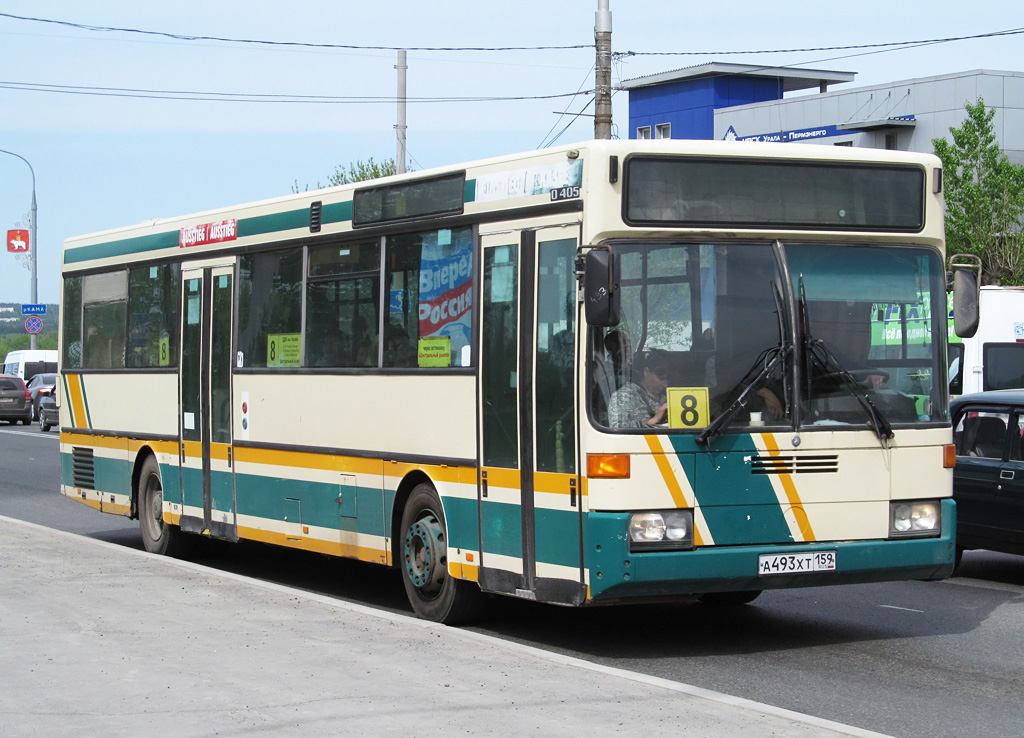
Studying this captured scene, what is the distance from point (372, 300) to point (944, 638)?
15.4ft

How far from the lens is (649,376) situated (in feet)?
27.7

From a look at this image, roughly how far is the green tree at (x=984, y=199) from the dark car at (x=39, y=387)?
30605 millimetres

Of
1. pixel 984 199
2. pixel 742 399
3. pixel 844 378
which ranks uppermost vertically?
pixel 984 199

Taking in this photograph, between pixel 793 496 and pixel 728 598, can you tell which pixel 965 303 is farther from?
pixel 728 598

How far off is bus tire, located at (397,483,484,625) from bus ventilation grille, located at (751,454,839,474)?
230cm

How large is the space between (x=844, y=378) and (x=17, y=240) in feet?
186

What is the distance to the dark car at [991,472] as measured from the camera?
1195cm

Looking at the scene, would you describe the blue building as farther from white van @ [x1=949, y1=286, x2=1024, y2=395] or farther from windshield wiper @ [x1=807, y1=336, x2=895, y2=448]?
windshield wiper @ [x1=807, y1=336, x2=895, y2=448]

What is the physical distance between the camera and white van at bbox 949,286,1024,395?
21.7m

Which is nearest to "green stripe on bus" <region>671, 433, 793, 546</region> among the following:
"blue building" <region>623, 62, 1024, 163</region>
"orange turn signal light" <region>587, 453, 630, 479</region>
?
"orange turn signal light" <region>587, 453, 630, 479</region>

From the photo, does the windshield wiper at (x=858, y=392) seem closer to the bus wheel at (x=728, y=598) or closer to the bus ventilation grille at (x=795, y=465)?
the bus ventilation grille at (x=795, y=465)

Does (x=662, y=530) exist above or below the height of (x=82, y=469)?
above

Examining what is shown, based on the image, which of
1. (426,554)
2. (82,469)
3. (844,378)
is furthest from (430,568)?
(82,469)

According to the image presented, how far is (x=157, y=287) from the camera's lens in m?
14.4
